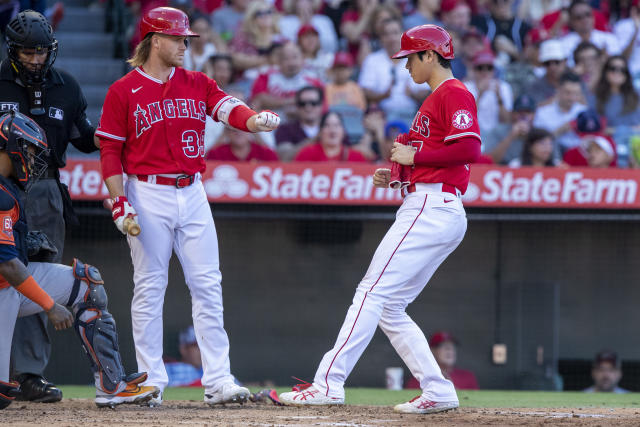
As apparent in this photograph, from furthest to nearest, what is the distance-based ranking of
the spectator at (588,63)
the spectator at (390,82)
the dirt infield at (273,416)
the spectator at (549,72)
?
the spectator at (588,63)
the spectator at (549,72)
the spectator at (390,82)
the dirt infield at (273,416)

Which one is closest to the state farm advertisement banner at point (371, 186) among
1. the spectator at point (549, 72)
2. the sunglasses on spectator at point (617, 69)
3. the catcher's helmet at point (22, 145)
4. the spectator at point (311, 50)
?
the spectator at point (549, 72)

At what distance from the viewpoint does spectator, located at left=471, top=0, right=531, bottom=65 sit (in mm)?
10484

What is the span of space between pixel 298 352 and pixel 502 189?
215 cm

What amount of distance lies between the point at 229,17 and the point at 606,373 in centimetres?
532

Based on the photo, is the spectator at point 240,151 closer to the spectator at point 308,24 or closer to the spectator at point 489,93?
the spectator at point 489,93

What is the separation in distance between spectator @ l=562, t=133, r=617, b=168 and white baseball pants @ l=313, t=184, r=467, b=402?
158 inches

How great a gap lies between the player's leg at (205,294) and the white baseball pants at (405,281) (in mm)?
491

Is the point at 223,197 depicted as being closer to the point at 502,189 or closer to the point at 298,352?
the point at 298,352

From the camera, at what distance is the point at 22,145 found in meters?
4.29

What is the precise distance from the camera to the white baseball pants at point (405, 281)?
443 cm

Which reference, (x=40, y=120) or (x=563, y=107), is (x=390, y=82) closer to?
(x=563, y=107)

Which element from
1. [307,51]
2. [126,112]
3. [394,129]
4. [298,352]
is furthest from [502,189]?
[126,112]

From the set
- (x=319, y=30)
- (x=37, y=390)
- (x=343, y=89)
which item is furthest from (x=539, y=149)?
(x=37, y=390)

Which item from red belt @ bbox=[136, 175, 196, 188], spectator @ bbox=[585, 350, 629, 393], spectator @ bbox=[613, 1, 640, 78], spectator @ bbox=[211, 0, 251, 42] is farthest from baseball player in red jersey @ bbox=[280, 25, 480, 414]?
spectator @ bbox=[613, 1, 640, 78]
